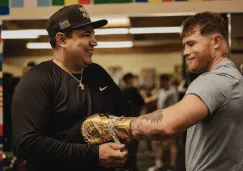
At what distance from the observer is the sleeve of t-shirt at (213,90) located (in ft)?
5.09

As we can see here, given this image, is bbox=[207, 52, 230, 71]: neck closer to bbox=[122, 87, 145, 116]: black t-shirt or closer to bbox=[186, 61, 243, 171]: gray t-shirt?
bbox=[186, 61, 243, 171]: gray t-shirt

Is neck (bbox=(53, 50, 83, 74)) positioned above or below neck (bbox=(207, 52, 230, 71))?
below

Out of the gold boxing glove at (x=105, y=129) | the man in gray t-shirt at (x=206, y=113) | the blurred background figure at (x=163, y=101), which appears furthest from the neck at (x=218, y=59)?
the blurred background figure at (x=163, y=101)

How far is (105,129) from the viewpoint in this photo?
1.86 meters

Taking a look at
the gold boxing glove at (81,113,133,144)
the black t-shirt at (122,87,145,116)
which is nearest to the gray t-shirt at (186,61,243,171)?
the gold boxing glove at (81,113,133,144)

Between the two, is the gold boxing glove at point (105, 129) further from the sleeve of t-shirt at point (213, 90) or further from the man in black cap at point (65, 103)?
the sleeve of t-shirt at point (213, 90)

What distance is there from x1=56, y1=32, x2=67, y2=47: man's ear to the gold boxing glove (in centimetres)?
52

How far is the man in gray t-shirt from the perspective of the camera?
5.11 ft

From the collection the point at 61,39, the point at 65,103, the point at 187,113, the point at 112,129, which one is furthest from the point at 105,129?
the point at 61,39

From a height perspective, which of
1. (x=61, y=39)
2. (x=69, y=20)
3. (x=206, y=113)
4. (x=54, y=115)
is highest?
(x=69, y=20)

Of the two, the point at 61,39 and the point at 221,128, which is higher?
the point at 61,39

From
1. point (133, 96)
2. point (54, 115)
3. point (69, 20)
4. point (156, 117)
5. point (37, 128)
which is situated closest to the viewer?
point (156, 117)

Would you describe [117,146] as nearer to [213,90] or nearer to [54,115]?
[54,115]

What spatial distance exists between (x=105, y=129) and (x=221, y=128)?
56 cm
